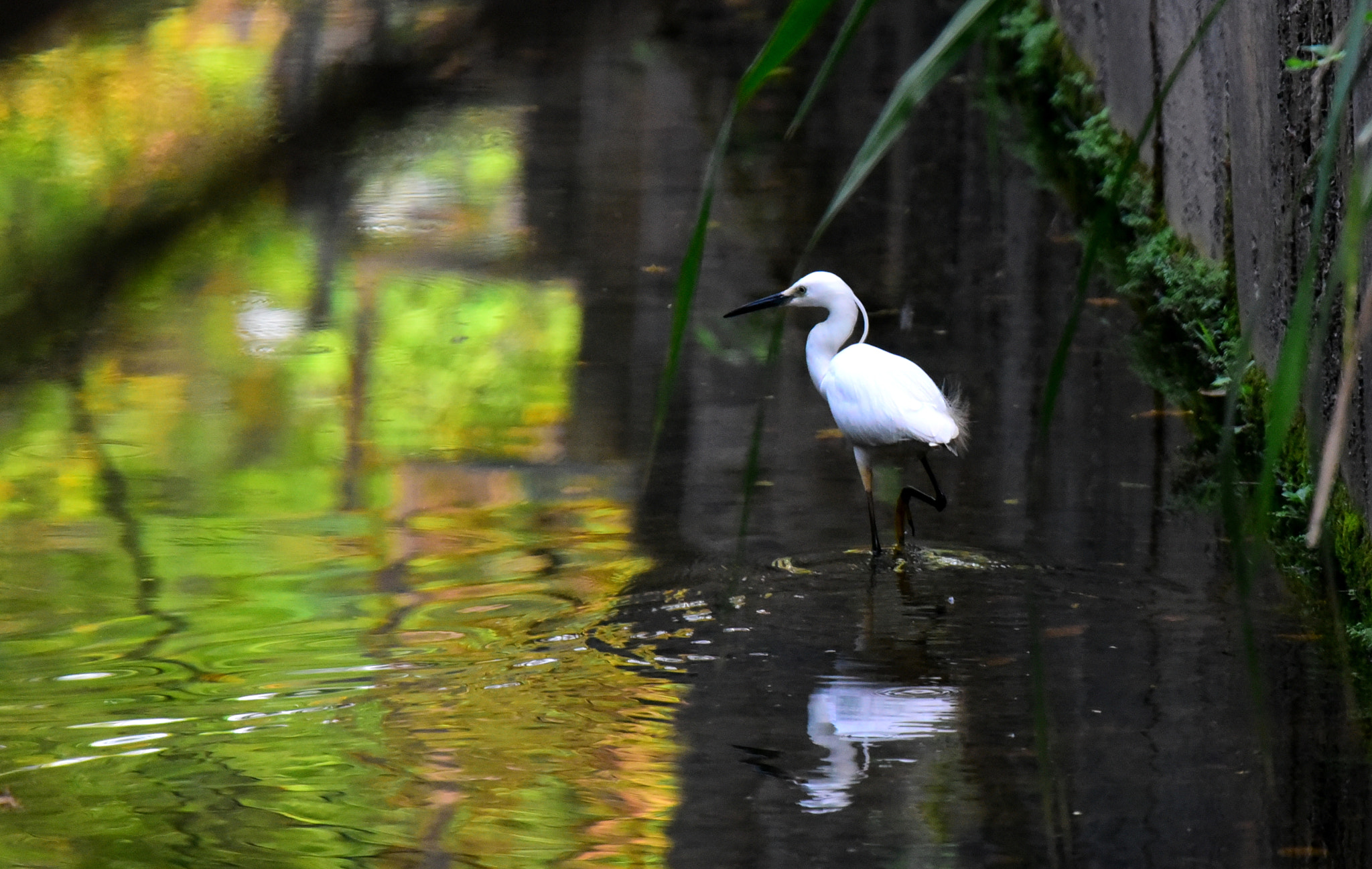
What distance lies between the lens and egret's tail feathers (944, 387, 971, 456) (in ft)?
19.4

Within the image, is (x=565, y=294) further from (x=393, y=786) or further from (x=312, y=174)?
(x=393, y=786)

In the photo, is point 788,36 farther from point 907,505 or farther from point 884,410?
point 907,505

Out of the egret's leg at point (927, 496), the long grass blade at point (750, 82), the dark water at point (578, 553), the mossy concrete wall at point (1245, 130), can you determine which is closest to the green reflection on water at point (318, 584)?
the dark water at point (578, 553)

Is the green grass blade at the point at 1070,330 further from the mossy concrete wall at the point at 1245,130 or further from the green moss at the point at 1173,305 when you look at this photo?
the mossy concrete wall at the point at 1245,130

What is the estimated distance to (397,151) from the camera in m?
11.2

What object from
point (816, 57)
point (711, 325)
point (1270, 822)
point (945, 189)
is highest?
point (816, 57)

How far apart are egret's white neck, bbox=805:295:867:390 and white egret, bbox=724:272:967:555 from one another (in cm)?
5

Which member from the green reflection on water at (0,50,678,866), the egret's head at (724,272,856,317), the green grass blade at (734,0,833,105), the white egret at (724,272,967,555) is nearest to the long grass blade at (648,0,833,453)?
the green grass blade at (734,0,833,105)

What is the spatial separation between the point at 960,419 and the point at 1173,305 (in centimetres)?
236

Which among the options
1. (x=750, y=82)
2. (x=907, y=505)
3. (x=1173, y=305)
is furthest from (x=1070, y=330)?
(x=1173, y=305)

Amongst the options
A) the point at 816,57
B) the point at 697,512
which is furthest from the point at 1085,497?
the point at 816,57

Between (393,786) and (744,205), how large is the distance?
21.4ft

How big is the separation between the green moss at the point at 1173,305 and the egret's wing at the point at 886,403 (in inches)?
38.8

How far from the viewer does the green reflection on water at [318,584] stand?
4.04 meters
